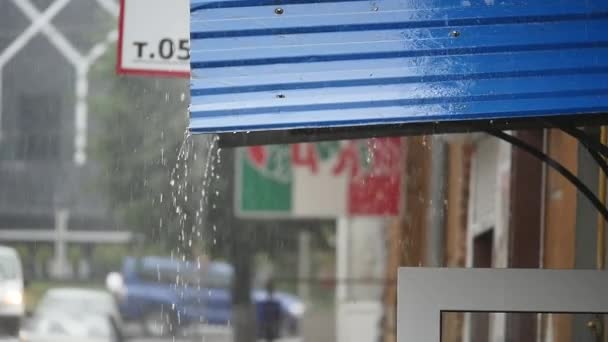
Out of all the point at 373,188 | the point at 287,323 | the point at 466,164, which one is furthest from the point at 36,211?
the point at 466,164

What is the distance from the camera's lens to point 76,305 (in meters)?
17.6

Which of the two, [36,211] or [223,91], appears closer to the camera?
[223,91]

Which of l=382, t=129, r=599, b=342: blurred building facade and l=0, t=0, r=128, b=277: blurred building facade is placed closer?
l=382, t=129, r=599, b=342: blurred building facade

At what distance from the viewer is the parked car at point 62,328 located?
16.8m

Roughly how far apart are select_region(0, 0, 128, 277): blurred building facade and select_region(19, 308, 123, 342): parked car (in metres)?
2.88

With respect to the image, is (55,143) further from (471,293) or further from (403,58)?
(471,293)

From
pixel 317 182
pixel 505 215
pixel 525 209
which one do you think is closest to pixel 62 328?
pixel 317 182

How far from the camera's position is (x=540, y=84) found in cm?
372

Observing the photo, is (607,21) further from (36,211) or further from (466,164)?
(36,211)

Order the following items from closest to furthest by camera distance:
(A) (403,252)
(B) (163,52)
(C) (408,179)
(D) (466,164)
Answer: (B) (163,52) < (D) (466,164) < (C) (408,179) < (A) (403,252)

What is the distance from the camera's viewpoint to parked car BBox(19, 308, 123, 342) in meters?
16.8

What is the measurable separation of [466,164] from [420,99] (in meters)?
6.04

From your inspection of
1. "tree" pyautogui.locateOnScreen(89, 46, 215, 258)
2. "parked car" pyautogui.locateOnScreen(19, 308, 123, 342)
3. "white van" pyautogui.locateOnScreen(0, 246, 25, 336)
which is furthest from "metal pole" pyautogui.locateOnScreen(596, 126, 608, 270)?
"parked car" pyautogui.locateOnScreen(19, 308, 123, 342)

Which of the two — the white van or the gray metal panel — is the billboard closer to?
the white van
